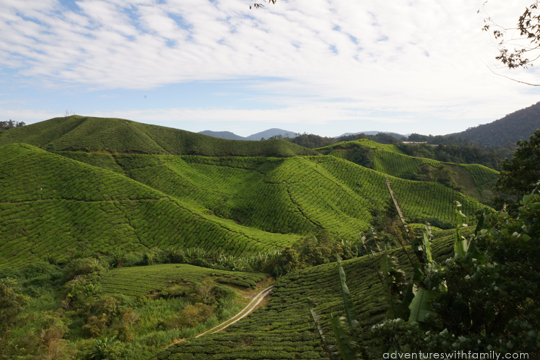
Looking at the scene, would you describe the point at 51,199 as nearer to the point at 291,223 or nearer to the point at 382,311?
the point at 291,223

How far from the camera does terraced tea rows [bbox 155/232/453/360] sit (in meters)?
12.2

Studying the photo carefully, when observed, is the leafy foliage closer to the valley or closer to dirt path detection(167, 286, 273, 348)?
the valley

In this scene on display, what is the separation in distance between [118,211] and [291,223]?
3386cm

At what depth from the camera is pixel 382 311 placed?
12.1m

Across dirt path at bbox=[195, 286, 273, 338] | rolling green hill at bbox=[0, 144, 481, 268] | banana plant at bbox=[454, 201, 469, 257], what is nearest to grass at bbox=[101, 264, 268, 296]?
dirt path at bbox=[195, 286, 273, 338]

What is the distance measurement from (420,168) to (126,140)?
96.6 meters

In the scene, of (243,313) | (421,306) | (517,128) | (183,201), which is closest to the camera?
(421,306)

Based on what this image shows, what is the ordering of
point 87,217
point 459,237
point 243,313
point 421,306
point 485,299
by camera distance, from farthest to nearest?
point 87,217, point 243,313, point 459,237, point 421,306, point 485,299

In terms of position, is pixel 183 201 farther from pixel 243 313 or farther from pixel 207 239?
pixel 243 313

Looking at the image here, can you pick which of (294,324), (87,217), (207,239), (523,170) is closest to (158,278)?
(207,239)

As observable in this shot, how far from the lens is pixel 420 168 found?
9156 centimetres

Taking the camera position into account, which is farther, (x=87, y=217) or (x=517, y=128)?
(x=517, y=128)

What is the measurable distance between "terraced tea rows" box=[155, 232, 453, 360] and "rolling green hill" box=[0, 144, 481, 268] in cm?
2098

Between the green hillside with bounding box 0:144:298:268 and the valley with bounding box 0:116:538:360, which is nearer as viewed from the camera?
the valley with bounding box 0:116:538:360
